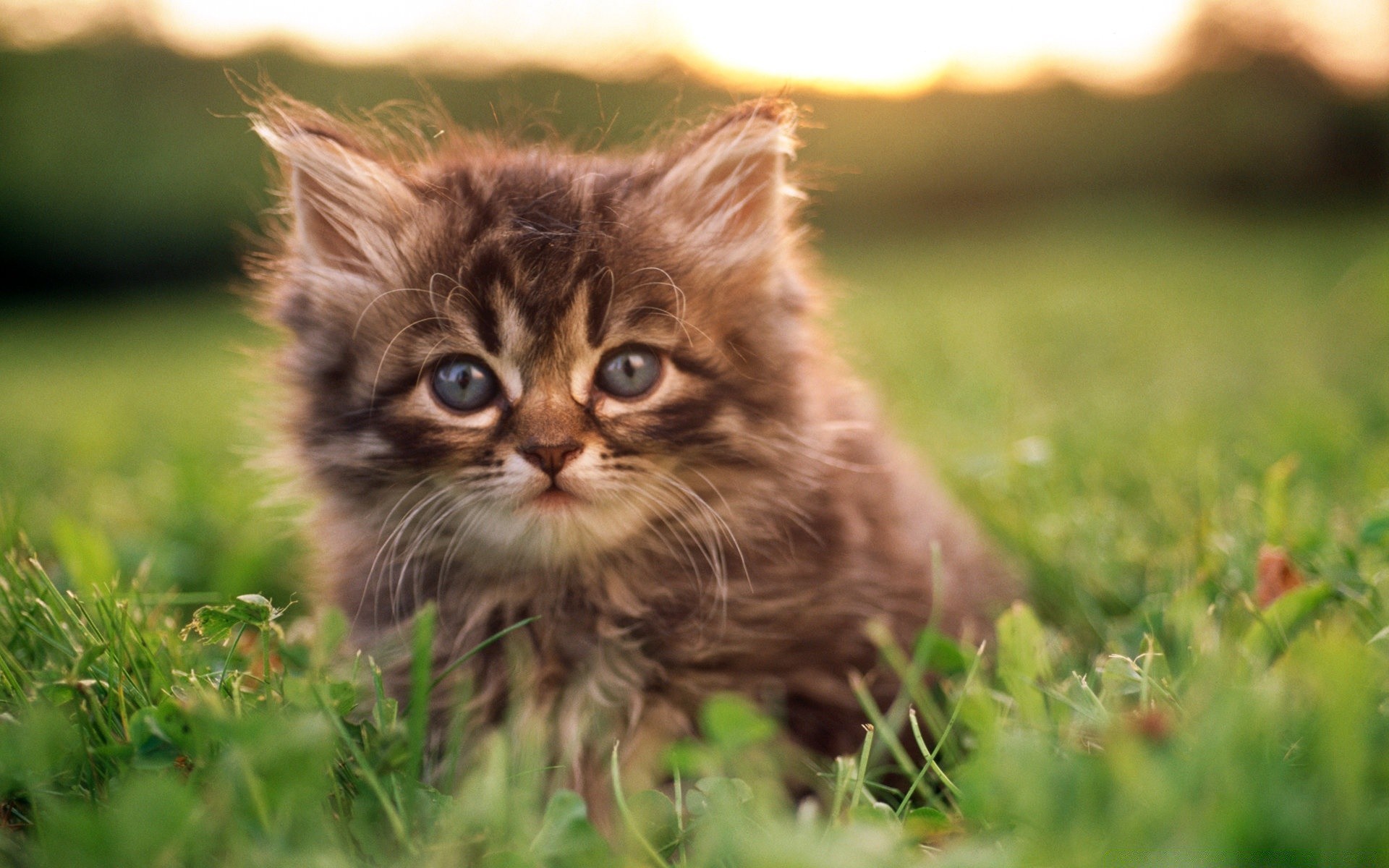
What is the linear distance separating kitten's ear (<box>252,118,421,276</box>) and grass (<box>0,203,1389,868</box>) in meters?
0.40

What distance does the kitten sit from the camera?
1467mm

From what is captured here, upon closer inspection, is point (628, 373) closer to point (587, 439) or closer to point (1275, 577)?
point (587, 439)

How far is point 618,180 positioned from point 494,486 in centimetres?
59

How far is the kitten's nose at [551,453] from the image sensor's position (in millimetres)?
1394

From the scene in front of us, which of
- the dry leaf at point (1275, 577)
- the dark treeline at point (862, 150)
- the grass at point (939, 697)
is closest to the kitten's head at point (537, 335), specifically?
the grass at point (939, 697)

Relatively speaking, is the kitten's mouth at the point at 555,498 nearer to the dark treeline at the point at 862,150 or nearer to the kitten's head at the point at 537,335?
the kitten's head at the point at 537,335

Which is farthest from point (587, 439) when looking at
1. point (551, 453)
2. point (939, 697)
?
point (939, 697)

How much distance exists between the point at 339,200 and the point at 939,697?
1.31m

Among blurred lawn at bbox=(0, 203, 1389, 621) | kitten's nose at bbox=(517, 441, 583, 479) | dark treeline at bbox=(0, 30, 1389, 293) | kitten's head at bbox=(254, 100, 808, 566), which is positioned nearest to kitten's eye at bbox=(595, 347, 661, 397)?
kitten's head at bbox=(254, 100, 808, 566)

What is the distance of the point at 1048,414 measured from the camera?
3016 mm

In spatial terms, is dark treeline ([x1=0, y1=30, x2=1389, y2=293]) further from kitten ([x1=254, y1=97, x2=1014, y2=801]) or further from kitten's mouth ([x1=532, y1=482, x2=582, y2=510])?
kitten's mouth ([x1=532, y1=482, x2=582, y2=510])

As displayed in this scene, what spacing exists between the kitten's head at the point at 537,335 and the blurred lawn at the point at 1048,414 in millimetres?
372

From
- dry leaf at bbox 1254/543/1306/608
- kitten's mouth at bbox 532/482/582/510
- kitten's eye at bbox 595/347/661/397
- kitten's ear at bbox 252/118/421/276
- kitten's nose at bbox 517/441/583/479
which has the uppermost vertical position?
kitten's ear at bbox 252/118/421/276

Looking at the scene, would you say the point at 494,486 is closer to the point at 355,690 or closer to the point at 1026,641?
the point at 355,690
